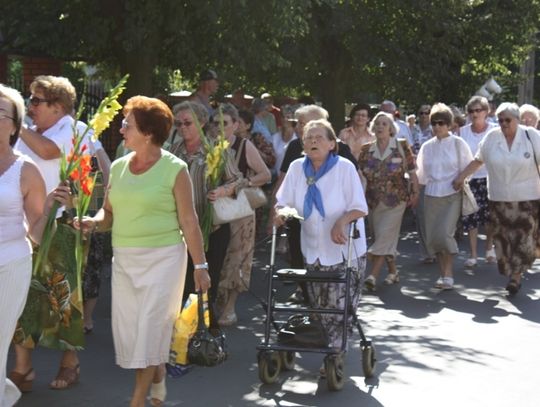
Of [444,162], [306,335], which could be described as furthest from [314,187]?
[444,162]

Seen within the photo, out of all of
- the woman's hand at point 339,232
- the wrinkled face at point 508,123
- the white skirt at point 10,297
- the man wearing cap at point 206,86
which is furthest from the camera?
the man wearing cap at point 206,86

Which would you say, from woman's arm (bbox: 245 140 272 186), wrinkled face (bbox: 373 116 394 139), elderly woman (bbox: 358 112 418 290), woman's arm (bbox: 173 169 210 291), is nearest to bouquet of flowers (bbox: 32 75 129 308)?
woman's arm (bbox: 173 169 210 291)

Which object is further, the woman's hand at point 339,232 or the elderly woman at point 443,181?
the elderly woman at point 443,181

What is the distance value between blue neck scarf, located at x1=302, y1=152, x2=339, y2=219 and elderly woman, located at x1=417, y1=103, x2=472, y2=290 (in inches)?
176

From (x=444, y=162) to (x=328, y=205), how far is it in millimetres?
4729

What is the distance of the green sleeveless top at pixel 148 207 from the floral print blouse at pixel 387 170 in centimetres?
589

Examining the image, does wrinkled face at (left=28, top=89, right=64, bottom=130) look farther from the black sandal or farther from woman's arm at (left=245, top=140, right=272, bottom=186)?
the black sandal

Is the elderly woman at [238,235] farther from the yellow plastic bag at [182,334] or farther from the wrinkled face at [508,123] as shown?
the yellow plastic bag at [182,334]

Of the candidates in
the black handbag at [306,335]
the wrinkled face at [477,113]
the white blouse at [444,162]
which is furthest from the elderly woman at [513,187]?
the black handbag at [306,335]

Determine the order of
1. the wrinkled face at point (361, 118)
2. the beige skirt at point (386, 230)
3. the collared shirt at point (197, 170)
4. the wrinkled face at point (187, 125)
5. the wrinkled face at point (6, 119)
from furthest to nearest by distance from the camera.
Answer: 1. the wrinkled face at point (361, 118)
2. the beige skirt at point (386, 230)
3. the collared shirt at point (197, 170)
4. the wrinkled face at point (187, 125)
5. the wrinkled face at point (6, 119)

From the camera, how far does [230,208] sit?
955cm

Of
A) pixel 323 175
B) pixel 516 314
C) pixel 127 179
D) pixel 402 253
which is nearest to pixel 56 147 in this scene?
pixel 127 179

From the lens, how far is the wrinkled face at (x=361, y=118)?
44.6ft

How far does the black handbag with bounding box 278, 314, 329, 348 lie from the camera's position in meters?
7.96
